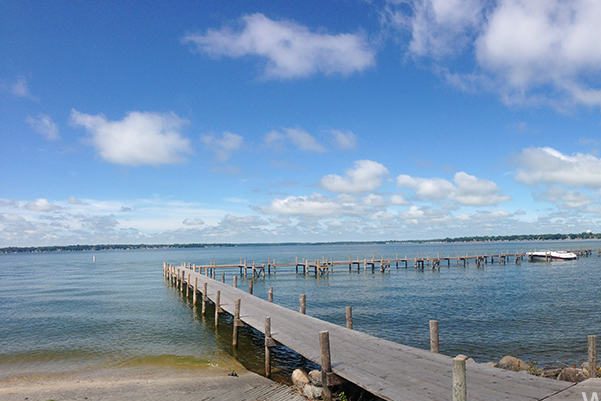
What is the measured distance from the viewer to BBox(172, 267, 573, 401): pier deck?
988 cm

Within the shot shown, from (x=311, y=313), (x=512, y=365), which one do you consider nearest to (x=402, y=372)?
(x=512, y=365)

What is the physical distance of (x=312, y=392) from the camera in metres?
13.1

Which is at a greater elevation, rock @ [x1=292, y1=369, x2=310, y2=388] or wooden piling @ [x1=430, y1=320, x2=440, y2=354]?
wooden piling @ [x1=430, y1=320, x2=440, y2=354]

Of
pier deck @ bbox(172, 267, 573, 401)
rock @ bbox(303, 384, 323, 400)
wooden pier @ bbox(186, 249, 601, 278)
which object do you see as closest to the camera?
pier deck @ bbox(172, 267, 573, 401)

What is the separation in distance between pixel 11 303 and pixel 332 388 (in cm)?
3716

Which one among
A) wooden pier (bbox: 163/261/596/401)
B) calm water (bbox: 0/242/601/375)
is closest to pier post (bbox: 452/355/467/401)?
wooden pier (bbox: 163/261/596/401)

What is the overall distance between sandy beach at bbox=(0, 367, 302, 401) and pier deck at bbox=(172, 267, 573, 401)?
1913 millimetres

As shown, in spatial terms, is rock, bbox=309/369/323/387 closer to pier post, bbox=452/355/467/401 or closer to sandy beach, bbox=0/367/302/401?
sandy beach, bbox=0/367/302/401

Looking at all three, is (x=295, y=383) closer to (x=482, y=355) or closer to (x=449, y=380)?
(x=449, y=380)

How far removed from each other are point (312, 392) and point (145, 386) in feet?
20.0

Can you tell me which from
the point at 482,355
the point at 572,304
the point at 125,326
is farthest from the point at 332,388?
the point at 572,304

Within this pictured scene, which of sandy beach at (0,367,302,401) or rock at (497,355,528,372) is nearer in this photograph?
sandy beach at (0,367,302,401)

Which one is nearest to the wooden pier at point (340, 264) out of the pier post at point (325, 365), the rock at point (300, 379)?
the rock at point (300, 379)

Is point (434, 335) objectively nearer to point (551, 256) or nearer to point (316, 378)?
point (316, 378)
